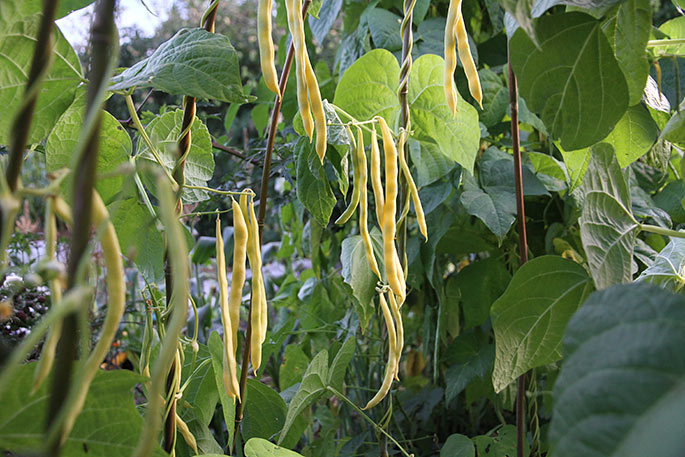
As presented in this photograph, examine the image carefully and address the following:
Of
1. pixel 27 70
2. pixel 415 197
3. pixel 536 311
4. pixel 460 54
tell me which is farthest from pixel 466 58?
pixel 27 70

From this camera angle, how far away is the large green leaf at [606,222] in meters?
0.46

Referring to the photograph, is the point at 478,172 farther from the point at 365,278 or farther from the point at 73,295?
the point at 73,295

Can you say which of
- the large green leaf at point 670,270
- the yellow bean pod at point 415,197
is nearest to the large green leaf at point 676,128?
the large green leaf at point 670,270

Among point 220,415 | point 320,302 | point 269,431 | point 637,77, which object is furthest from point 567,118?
point 220,415

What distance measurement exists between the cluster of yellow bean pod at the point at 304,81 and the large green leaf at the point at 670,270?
314 millimetres

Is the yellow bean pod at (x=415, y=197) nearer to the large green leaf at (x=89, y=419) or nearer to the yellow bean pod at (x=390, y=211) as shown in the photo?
the yellow bean pod at (x=390, y=211)

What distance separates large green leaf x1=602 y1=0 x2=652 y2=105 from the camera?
0.45 meters

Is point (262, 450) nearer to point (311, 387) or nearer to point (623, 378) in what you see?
point (311, 387)

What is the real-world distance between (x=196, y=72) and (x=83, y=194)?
207mm

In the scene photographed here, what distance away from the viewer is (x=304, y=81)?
1.49 feet

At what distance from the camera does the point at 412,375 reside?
3.94 ft

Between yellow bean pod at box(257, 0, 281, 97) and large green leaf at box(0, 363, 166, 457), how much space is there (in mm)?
237

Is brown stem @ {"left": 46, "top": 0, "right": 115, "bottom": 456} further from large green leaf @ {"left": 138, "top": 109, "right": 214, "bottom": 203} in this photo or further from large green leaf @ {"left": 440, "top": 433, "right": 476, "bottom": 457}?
large green leaf @ {"left": 440, "top": 433, "right": 476, "bottom": 457}

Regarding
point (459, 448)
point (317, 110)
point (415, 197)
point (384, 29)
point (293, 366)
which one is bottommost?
point (459, 448)
